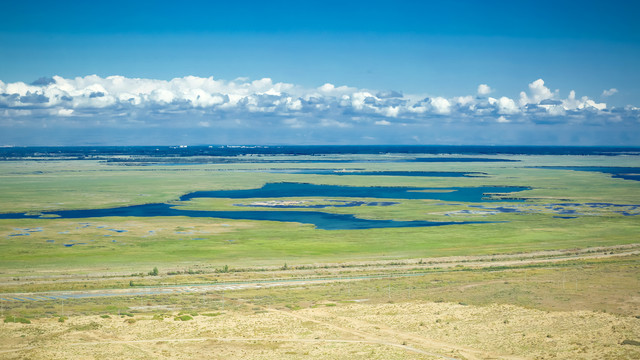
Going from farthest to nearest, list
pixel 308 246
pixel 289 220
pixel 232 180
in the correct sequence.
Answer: pixel 232 180 → pixel 289 220 → pixel 308 246

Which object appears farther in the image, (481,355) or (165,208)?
(165,208)

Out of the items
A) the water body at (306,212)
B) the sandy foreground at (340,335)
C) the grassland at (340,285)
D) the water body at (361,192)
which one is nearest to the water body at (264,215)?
the water body at (306,212)

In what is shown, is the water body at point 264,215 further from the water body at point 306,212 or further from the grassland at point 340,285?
the grassland at point 340,285

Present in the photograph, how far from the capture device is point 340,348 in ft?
122

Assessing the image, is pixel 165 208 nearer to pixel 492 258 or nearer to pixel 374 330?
pixel 492 258

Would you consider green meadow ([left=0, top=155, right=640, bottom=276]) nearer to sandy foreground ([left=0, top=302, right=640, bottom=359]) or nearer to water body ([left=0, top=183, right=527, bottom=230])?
water body ([left=0, top=183, right=527, bottom=230])

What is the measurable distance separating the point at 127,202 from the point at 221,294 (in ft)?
266

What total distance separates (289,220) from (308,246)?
76.9ft

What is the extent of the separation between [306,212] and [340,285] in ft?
185

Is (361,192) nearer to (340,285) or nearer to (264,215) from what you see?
(264,215)

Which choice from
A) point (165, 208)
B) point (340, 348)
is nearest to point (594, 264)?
point (340, 348)

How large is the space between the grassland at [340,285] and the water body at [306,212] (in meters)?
5.88

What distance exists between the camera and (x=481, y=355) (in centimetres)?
3575

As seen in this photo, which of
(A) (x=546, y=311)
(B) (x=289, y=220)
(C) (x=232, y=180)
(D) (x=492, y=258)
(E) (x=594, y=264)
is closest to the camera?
(A) (x=546, y=311)
